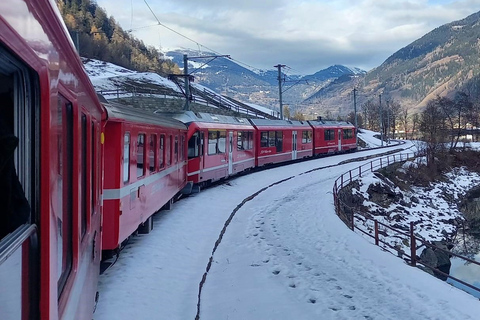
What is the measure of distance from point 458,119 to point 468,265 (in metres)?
45.8

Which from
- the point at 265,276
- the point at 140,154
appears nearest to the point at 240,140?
the point at 140,154

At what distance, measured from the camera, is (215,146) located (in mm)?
18719

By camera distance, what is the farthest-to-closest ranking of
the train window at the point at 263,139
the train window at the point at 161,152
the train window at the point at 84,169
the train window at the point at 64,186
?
1. the train window at the point at 263,139
2. the train window at the point at 161,152
3. the train window at the point at 84,169
4. the train window at the point at 64,186

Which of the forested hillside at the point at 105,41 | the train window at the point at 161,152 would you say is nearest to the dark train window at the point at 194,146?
the train window at the point at 161,152

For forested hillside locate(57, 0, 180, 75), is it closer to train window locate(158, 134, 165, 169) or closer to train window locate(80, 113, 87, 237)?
train window locate(158, 134, 165, 169)

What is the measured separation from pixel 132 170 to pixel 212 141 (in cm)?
962

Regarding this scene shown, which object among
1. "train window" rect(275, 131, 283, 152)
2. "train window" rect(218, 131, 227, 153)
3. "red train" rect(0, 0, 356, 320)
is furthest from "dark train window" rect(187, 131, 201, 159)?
"train window" rect(275, 131, 283, 152)

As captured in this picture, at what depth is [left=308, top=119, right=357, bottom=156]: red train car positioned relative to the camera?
35562mm

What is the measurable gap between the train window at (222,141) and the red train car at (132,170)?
6368 millimetres

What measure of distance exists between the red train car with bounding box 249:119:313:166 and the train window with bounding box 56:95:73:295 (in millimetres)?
22484

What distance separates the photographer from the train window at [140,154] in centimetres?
916

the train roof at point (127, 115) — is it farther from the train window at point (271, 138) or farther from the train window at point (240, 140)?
the train window at point (271, 138)

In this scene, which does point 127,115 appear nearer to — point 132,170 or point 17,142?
point 132,170

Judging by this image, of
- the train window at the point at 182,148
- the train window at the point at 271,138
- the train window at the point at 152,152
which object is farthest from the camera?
the train window at the point at 271,138
